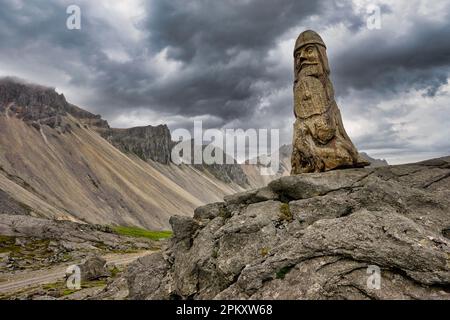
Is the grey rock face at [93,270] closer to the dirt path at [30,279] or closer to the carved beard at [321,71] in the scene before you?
the dirt path at [30,279]

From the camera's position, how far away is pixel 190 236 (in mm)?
27250

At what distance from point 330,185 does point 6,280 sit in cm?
5286

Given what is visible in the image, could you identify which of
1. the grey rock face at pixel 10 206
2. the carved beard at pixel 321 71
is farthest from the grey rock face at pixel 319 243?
the grey rock face at pixel 10 206

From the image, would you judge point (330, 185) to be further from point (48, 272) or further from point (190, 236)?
point (48, 272)

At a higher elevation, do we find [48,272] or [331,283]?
[331,283]

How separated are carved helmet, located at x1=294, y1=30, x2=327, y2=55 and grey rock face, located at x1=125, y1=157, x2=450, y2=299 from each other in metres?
10.8

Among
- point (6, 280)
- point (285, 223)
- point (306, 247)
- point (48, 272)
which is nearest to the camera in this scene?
point (306, 247)

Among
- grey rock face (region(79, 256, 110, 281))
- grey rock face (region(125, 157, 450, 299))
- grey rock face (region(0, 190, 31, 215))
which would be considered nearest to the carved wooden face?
grey rock face (region(125, 157, 450, 299))

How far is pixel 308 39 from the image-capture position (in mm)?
29859

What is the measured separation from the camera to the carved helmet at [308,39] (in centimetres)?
2980
